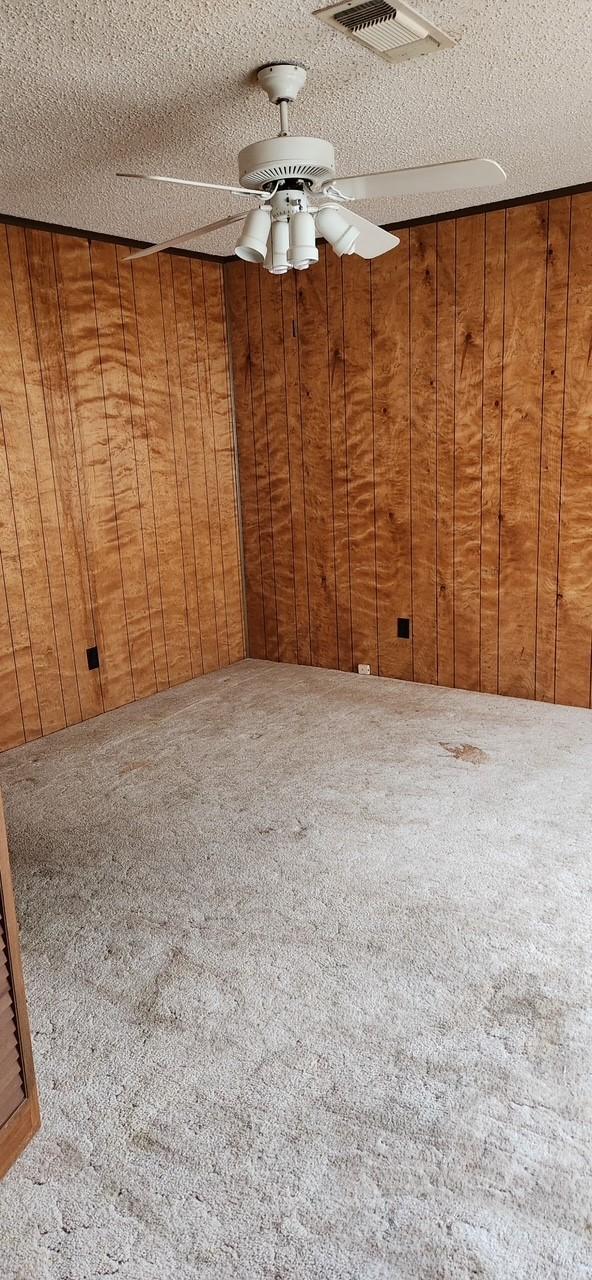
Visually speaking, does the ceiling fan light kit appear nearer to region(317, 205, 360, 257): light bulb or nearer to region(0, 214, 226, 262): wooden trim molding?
region(317, 205, 360, 257): light bulb

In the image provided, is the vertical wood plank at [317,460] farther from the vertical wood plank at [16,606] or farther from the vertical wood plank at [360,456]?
the vertical wood plank at [16,606]

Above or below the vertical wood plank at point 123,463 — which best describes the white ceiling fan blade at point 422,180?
above

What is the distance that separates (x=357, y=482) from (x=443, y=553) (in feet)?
2.03

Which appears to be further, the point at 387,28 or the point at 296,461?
the point at 296,461

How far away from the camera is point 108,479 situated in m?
4.48

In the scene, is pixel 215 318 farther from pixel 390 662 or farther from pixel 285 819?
pixel 285 819

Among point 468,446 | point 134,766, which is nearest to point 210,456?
point 468,446

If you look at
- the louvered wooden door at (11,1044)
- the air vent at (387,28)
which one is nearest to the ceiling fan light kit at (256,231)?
the air vent at (387,28)

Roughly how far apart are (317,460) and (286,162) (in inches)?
102

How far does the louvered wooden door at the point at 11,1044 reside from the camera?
1.66 metres

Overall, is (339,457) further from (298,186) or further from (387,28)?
(387,28)

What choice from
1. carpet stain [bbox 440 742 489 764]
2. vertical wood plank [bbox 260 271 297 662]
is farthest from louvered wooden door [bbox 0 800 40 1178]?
vertical wood plank [bbox 260 271 297 662]

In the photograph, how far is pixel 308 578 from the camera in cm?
512

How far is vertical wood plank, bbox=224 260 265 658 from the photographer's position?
502cm
